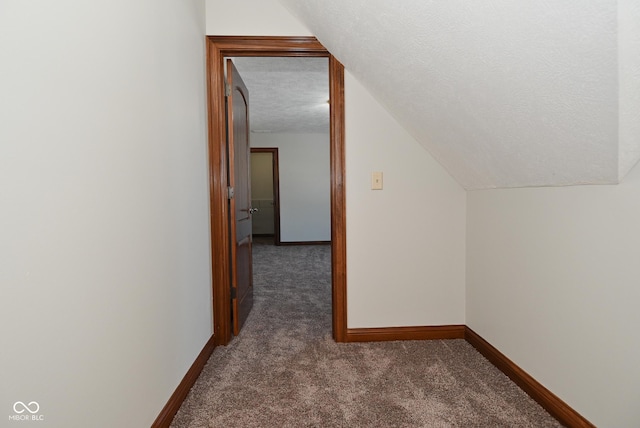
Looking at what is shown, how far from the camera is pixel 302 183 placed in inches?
302

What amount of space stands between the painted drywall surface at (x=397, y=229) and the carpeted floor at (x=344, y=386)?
0.23 metres

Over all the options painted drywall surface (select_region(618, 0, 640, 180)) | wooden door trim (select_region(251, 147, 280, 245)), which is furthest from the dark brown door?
wooden door trim (select_region(251, 147, 280, 245))

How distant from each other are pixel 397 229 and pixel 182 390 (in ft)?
5.18

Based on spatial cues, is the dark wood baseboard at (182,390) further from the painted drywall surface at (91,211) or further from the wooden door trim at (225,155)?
the wooden door trim at (225,155)

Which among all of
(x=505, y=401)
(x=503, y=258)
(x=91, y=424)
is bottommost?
(x=505, y=401)

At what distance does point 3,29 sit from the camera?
2.53 feet

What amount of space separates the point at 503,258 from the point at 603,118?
1.11 m

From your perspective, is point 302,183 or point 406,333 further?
point 302,183

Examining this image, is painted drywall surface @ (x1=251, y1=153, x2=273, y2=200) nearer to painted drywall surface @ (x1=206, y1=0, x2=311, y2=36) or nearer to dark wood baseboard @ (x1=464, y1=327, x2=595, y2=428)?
painted drywall surface @ (x1=206, y1=0, x2=311, y2=36)

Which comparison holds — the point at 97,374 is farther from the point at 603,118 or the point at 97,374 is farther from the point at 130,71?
the point at 603,118

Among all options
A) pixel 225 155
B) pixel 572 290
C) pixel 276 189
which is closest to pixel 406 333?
pixel 572 290

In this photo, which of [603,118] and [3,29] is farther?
[603,118]

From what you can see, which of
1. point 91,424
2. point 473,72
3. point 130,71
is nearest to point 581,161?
point 473,72

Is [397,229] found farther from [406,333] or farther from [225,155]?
[225,155]
